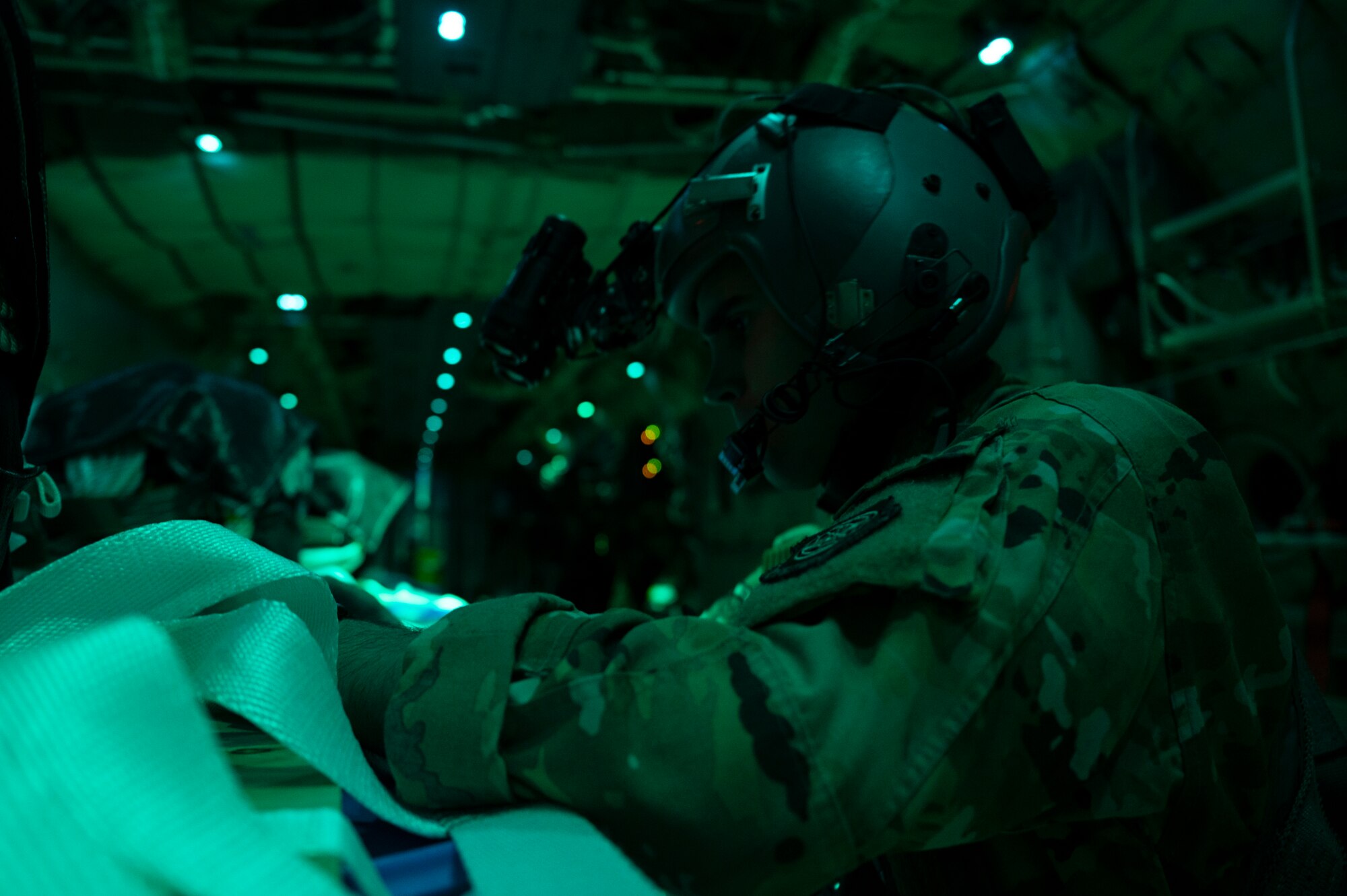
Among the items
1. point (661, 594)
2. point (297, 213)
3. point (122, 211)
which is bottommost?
point (661, 594)

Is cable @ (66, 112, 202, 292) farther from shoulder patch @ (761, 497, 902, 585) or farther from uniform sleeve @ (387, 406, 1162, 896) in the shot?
shoulder patch @ (761, 497, 902, 585)

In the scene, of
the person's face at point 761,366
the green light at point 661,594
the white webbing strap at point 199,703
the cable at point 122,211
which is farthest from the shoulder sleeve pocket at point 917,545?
the green light at point 661,594

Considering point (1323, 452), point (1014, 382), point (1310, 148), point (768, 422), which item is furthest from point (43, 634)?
point (1323, 452)

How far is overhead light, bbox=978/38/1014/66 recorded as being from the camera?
105 inches

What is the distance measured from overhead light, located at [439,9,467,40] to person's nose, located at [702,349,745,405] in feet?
6.35

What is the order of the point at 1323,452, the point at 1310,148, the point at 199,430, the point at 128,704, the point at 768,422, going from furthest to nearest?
1. the point at 1323,452
2. the point at 1310,148
3. the point at 199,430
4. the point at 768,422
5. the point at 128,704

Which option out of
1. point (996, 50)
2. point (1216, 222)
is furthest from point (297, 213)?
point (1216, 222)

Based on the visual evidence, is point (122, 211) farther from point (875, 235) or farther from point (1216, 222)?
point (1216, 222)

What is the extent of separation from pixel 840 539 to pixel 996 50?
8.26 feet

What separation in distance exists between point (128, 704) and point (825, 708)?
0.40m

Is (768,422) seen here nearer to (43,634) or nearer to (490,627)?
(490,627)

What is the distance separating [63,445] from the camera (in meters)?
1.81

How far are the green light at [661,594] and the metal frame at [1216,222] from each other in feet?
11.6

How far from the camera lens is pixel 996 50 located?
2676 millimetres
